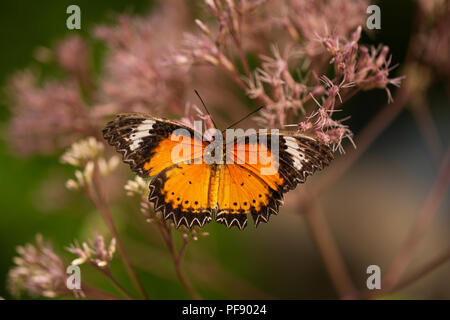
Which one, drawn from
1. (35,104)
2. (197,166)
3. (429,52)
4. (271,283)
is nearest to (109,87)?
(35,104)

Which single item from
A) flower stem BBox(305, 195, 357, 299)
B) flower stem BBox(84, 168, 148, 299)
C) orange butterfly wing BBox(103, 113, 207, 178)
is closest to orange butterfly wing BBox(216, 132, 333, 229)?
orange butterfly wing BBox(103, 113, 207, 178)

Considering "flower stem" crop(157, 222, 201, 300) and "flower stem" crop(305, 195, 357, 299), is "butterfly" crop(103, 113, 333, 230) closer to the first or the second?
"flower stem" crop(157, 222, 201, 300)

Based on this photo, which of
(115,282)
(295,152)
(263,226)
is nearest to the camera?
(295,152)

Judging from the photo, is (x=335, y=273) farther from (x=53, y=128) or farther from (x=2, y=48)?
(x=2, y=48)

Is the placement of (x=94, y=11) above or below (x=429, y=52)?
above

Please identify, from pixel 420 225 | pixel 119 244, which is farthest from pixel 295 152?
pixel 420 225

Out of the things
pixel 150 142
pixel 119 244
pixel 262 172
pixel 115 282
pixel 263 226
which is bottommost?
pixel 115 282

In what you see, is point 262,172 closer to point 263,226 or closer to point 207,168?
point 207,168
